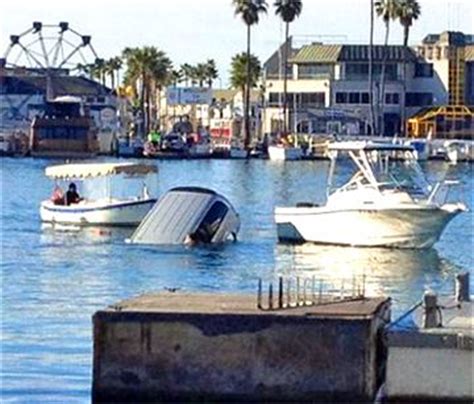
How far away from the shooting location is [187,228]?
5206 centimetres

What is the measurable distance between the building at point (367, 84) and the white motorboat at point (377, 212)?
104m

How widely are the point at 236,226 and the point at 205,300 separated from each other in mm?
32334

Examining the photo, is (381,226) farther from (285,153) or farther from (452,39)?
(452,39)

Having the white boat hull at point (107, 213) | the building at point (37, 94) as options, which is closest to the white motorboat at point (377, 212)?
the white boat hull at point (107, 213)

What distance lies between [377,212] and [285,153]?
95.4m

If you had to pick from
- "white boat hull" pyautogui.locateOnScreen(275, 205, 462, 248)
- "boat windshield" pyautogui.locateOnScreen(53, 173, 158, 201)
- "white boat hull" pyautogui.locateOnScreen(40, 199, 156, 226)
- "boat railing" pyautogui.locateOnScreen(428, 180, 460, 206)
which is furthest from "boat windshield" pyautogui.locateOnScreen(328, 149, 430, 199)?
"boat windshield" pyautogui.locateOnScreen(53, 173, 158, 201)

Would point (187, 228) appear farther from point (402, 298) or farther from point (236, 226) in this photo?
point (402, 298)

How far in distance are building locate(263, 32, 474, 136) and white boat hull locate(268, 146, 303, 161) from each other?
11.0 meters

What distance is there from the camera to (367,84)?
161 metres

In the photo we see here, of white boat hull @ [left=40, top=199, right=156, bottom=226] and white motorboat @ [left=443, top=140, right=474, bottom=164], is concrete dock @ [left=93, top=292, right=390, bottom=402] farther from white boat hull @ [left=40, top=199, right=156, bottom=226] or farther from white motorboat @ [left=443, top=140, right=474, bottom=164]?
white motorboat @ [left=443, top=140, right=474, bottom=164]

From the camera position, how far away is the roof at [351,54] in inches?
6304

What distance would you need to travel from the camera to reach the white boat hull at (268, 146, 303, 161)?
145375 mm

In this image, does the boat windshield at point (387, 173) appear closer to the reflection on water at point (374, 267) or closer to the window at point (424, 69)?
the reflection on water at point (374, 267)

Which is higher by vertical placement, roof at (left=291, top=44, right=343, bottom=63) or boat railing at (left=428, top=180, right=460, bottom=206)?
roof at (left=291, top=44, right=343, bottom=63)
